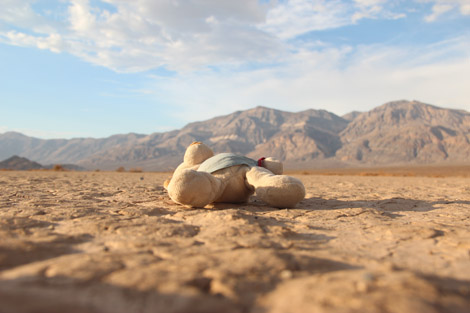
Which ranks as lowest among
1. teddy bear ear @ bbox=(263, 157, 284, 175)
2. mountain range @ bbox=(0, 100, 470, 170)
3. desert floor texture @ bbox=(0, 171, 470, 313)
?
desert floor texture @ bbox=(0, 171, 470, 313)

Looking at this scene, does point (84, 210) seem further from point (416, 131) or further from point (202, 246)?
point (416, 131)

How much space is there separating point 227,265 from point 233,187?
231cm

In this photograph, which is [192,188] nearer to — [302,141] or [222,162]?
[222,162]

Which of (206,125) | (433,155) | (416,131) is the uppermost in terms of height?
(206,125)

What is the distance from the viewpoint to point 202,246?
2.03 meters

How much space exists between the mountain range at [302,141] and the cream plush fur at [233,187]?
38309 millimetres

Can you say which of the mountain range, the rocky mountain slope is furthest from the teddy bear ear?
the rocky mountain slope

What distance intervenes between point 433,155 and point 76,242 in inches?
3268

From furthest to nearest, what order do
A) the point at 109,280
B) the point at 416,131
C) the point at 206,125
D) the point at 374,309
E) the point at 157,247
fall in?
the point at 206,125, the point at 416,131, the point at 157,247, the point at 109,280, the point at 374,309

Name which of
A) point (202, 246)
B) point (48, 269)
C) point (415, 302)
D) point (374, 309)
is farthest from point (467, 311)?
point (48, 269)

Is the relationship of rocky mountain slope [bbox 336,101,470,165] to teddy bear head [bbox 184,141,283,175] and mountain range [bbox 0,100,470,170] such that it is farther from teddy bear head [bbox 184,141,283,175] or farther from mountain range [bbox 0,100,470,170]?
teddy bear head [bbox 184,141,283,175]

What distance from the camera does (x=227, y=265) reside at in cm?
163

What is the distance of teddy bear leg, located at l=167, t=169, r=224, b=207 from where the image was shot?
3.30 m

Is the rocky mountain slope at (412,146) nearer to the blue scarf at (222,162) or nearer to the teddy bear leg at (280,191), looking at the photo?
the blue scarf at (222,162)
